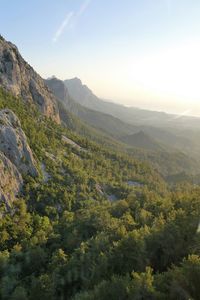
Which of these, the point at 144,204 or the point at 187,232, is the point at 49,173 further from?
the point at 187,232

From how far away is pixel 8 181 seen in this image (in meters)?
130

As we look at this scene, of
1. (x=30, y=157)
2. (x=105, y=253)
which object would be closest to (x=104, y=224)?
(x=105, y=253)

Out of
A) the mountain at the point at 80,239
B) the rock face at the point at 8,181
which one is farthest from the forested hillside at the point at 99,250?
the rock face at the point at 8,181

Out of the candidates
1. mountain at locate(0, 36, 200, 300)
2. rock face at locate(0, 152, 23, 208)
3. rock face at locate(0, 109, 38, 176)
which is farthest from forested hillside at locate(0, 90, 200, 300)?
rock face at locate(0, 109, 38, 176)

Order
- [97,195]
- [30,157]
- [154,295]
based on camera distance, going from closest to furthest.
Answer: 1. [154,295]
2. [30,157]
3. [97,195]

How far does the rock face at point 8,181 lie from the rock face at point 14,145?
204 inches

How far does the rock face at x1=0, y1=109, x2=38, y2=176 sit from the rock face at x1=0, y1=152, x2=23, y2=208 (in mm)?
5178

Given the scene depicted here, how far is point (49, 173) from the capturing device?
536 feet

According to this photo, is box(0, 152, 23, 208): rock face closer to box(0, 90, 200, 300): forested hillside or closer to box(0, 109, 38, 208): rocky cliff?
box(0, 109, 38, 208): rocky cliff

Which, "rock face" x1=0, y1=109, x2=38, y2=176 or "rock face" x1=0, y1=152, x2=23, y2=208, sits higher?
"rock face" x1=0, y1=109, x2=38, y2=176

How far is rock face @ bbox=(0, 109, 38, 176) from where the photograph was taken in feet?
458

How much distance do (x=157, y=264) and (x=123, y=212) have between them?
44.2 m

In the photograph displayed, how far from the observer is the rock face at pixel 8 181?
122912 millimetres

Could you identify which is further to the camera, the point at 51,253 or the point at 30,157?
the point at 30,157
